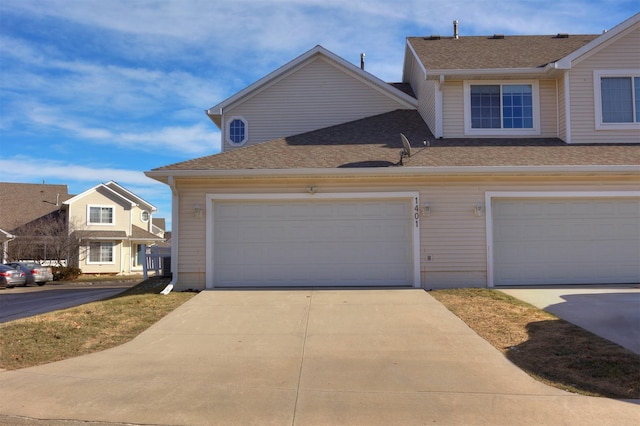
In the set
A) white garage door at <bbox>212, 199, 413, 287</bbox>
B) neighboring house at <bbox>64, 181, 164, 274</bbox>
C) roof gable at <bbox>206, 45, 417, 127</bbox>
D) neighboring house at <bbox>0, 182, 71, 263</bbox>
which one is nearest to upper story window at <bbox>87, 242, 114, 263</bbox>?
neighboring house at <bbox>64, 181, 164, 274</bbox>

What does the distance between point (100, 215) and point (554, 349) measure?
34412 mm

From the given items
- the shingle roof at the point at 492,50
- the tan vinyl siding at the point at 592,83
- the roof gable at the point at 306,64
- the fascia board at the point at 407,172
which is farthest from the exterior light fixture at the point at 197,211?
the tan vinyl siding at the point at 592,83

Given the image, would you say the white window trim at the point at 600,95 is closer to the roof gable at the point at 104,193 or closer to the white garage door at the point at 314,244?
the white garage door at the point at 314,244

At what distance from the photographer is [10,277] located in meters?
24.2

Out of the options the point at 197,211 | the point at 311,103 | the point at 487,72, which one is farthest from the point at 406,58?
the point at 197,211

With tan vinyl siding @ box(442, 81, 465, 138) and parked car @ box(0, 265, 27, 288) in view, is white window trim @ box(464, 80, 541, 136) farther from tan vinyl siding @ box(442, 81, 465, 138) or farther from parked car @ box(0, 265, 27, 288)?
parked car @ box(0, 265, 27, 288)

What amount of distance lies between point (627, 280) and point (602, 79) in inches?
230

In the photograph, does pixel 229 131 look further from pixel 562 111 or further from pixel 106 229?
pixel 106 229

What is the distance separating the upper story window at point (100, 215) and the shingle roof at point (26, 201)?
160 inches

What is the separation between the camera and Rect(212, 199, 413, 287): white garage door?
13039mm

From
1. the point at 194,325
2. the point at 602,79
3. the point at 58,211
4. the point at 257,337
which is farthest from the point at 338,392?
the point at 58,211

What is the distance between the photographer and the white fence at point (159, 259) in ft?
49.1

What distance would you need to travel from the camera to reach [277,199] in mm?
13211

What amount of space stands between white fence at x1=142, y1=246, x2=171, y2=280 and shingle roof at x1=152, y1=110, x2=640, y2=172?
124 inches
